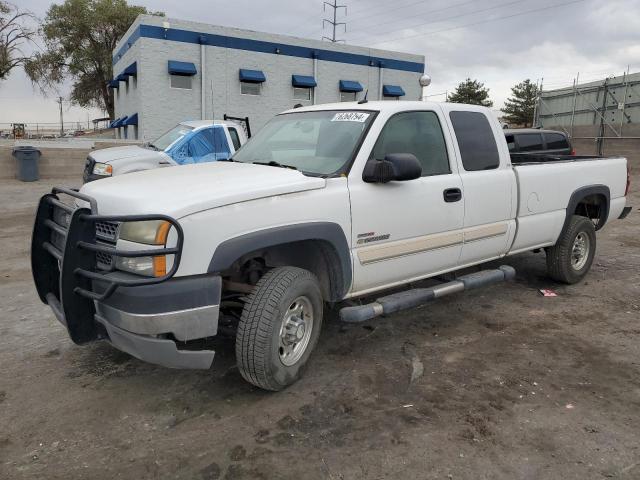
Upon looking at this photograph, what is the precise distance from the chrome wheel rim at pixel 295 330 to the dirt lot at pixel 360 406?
0.24 meters

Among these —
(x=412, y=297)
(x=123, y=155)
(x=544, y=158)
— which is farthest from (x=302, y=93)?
(x=412, y=297)

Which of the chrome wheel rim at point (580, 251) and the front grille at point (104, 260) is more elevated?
the front grille at point (104, 260)

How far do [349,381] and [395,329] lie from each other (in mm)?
1169

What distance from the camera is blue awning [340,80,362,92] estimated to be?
26547 mm

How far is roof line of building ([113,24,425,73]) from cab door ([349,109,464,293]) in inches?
787

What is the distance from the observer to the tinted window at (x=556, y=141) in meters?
12.3

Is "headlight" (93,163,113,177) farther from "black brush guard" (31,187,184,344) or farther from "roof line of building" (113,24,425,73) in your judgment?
"roof line of building" (113,24,425,73)

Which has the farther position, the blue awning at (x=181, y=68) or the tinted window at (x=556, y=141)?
the blue awning at (x=181, y=68)

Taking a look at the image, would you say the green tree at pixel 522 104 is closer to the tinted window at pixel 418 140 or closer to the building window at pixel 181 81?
the building window at pixel 181 81

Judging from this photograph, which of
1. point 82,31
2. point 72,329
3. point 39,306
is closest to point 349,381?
point 72,329

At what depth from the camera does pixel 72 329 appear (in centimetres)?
316

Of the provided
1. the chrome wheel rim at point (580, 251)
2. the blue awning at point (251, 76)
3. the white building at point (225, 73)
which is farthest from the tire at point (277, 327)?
the blue awning at point (251, 76)

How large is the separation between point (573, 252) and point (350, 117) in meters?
3.55

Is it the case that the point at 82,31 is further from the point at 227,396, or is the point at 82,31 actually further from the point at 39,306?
the point at 227,396
